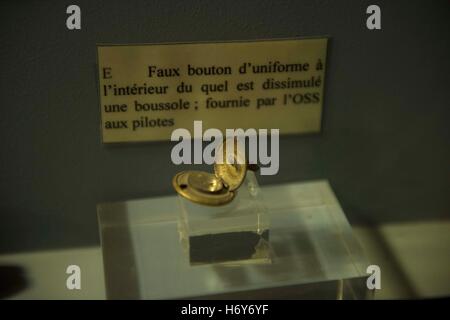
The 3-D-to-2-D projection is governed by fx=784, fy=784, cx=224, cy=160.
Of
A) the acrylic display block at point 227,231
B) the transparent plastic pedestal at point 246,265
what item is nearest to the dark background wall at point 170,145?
the transparent plastic pedestal at point 246,265

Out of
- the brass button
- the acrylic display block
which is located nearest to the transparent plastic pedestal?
the acrylic display block

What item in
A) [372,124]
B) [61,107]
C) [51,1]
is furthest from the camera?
[372,124]

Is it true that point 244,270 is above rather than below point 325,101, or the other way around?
below

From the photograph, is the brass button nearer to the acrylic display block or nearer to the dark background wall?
the acrylic display block

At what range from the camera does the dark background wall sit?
1.29m

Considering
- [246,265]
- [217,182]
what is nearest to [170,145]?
[217,182]

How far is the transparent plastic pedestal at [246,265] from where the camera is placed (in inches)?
49.8

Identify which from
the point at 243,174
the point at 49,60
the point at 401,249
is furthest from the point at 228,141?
the point at 401,249

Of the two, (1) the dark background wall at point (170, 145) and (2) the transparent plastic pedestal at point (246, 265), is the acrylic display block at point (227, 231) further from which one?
(1) the dark background wall at point (170, 145)

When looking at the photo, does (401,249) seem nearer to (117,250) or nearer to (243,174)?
(243,174)

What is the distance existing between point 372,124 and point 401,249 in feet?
0.85

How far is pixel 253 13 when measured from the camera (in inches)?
51.2

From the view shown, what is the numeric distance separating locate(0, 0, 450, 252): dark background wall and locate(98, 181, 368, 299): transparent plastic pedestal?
0.20 ft

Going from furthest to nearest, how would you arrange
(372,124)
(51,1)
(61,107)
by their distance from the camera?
(372,124) < (61,107) < (51,1)
